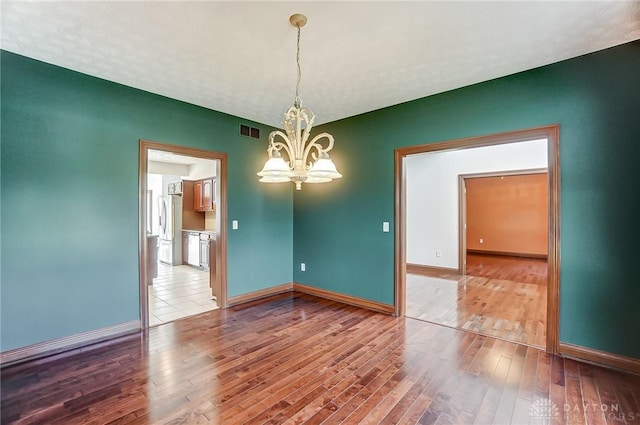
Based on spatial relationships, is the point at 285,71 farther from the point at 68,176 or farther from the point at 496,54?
the point at 68,176

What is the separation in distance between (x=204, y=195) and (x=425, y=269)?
222 inches

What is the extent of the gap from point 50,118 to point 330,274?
3.81 metres

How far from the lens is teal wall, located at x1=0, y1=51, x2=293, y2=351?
262 centimetres

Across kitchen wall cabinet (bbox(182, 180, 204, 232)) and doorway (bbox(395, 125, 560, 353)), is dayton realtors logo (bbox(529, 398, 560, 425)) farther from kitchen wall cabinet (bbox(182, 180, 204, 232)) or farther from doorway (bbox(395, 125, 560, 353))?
kitchen wall cabinet (bbox(182, 180, 204, 232))

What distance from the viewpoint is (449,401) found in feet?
6.77

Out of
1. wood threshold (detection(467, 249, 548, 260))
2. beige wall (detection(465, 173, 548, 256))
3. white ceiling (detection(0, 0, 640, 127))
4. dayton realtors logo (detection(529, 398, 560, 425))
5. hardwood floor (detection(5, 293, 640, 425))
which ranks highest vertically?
white ceiling (detection(0, 0, 640, 127))

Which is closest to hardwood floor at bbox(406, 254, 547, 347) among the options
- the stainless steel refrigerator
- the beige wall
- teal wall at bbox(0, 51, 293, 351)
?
the beige wall

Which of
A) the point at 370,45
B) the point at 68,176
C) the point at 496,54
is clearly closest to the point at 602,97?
the point at 496,54

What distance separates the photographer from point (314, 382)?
7.56 feet

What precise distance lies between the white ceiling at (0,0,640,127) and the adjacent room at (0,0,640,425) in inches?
0.8

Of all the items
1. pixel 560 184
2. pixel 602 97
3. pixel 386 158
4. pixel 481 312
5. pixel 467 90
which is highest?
pixel 467 90

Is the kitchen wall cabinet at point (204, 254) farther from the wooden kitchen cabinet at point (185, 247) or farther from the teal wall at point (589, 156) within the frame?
the teal wall at point (589, 156)

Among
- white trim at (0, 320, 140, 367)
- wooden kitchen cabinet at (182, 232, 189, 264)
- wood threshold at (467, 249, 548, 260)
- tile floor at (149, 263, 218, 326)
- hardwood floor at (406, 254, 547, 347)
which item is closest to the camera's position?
white trim at (0, 320, 140, 367)

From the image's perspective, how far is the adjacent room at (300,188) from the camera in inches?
81.7
